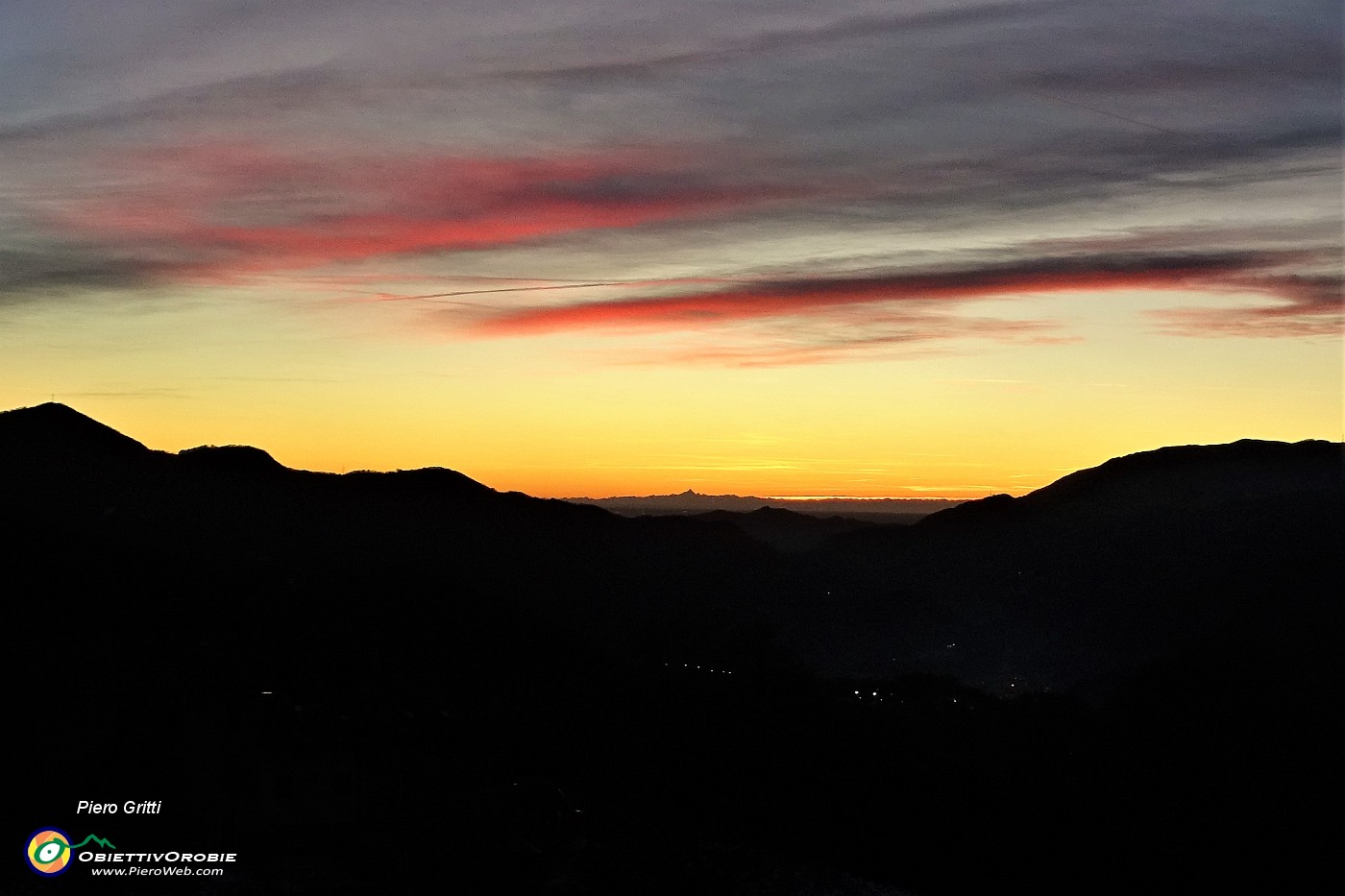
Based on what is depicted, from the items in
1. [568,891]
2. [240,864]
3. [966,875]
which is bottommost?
[966,875]

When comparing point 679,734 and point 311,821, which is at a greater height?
point 311,821

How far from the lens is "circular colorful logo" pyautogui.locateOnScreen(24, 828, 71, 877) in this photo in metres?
51.3

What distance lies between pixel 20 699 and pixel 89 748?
20434 millimetres

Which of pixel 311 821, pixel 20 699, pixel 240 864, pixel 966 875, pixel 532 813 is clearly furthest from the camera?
pixel 966 875

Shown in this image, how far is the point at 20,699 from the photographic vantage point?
131 metres

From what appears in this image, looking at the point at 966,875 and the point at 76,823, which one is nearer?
the point at 76,823

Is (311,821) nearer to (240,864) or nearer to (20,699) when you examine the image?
(240,864)

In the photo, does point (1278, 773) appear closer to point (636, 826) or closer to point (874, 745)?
point (874, 745)

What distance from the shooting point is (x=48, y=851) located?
170 ft

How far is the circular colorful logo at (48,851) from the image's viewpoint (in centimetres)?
5128

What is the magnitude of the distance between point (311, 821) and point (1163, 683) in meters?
146

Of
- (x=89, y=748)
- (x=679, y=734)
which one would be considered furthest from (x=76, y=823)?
(x=679, y=734)

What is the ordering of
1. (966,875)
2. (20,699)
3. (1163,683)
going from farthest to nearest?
(1163,683) → (966,875) → (20,699)

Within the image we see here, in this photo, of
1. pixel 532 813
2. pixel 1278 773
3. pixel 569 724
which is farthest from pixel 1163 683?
pixel 532 813
